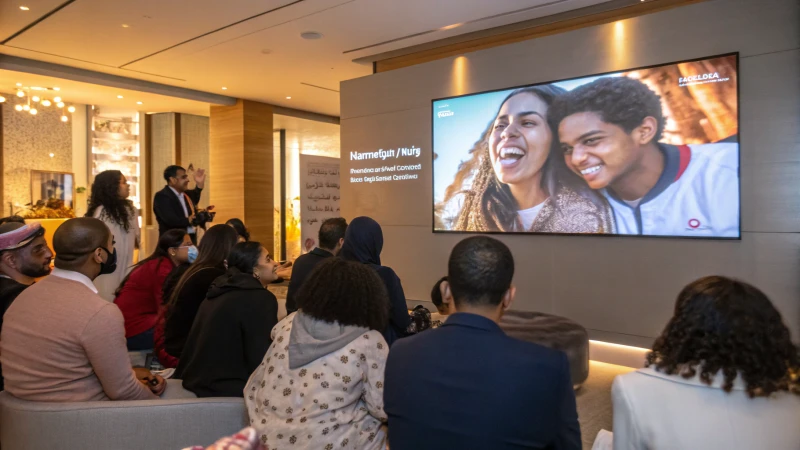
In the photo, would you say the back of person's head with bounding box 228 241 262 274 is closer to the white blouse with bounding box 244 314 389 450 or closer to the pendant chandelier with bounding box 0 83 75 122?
the white blouse with bounding box 244 314 389 450

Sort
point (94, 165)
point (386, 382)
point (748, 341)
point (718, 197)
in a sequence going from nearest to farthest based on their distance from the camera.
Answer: point (748, 341), point (386, 382), point (718, 197), point (94, 165)

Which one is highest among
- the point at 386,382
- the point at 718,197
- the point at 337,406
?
the point at 718,197

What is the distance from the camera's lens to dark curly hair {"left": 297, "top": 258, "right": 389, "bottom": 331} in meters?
1.81

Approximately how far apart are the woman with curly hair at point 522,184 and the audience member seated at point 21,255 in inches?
170

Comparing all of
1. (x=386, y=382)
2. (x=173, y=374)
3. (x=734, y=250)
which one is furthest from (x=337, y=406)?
(x=734, y=250)

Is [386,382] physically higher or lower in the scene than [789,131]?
lower

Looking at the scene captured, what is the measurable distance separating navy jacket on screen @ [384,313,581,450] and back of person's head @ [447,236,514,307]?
115 millimetres

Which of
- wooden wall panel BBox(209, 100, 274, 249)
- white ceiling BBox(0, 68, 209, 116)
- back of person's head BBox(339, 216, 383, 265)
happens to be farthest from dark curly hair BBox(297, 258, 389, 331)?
wooden wall panel BBox(209, 100, 274, 249)

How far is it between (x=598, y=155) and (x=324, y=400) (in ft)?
14.0

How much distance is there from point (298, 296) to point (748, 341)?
1332 mm

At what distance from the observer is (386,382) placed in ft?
4.76

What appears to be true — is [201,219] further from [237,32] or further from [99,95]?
[99,95]

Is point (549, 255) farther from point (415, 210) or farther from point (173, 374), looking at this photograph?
point (173, 374)

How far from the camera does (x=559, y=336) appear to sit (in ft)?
13.1
